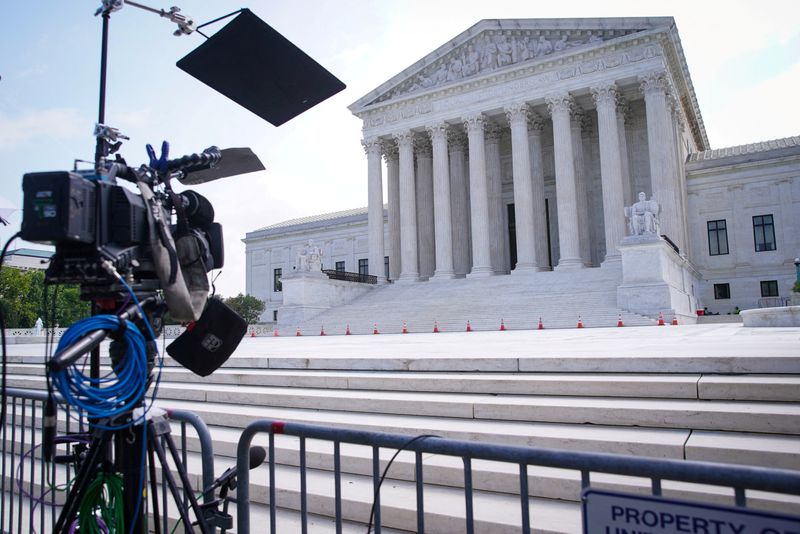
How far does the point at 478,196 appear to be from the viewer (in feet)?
120

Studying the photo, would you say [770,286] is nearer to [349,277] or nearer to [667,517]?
[349,277]

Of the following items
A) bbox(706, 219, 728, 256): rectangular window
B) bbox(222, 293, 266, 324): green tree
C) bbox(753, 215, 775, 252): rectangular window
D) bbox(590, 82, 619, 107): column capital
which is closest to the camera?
bbox(590, 82, 619, 107): column capital

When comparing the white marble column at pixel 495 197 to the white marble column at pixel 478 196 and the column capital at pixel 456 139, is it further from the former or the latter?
the column capital at pixel 456 139

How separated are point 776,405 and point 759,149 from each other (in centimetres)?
4241

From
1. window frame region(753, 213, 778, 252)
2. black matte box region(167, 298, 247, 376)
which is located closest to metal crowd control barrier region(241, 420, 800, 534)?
black matte box region(167, 298, 247, 376)

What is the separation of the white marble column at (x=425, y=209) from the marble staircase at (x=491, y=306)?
6978 mm

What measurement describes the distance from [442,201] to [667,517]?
36420 mm

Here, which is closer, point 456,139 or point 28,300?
point 456,139

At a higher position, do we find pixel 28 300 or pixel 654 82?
pixel 654 82

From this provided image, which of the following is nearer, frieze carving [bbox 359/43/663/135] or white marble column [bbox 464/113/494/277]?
frieze carving [bbox 359/43/663/135]

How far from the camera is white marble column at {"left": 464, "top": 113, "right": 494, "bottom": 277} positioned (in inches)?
1422

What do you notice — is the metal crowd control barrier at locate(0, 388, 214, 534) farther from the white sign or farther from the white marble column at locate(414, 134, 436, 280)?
the white marble column at locate(414, 134, 436, 280)

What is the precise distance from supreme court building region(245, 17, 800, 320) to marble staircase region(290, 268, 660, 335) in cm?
237

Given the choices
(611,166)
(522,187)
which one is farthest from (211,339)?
(522,187)
